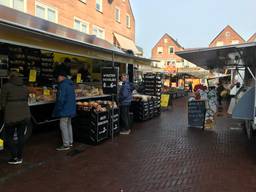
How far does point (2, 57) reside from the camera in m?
8.27

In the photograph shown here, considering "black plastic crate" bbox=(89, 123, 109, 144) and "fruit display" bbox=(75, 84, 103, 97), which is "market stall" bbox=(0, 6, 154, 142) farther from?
"black plastic crate" bbox=(89, 123, 109, 144)

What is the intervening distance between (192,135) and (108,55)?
11.9ft

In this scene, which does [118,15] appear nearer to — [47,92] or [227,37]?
[47,92]

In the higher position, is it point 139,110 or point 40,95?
point 40,95

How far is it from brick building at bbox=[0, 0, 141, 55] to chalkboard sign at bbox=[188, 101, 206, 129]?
8072 mm

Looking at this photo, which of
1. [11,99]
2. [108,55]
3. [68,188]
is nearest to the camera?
[68,188]

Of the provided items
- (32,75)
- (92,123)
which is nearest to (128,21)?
(32,75)

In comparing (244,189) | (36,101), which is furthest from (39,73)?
(244,189)

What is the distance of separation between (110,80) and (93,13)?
39.4 ft

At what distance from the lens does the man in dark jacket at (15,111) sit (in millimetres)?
5699

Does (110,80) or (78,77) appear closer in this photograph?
(110,80)

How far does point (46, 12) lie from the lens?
1426cm

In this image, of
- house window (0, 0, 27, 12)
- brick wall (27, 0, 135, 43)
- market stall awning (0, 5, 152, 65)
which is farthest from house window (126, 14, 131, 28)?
market stall awning (0, 5, 152, 65)

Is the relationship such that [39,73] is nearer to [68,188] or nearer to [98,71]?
[98,71]
